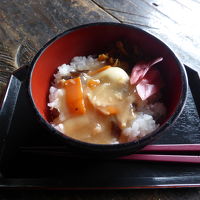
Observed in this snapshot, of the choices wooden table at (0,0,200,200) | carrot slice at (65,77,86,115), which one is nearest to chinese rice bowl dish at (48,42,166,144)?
carrot slice at (65,77,86,115)

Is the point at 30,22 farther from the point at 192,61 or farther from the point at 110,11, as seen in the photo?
the point at 192,61

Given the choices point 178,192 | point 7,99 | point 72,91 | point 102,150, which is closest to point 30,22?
point 7,99

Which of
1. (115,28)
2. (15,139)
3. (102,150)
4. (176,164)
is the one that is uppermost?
(115,28)

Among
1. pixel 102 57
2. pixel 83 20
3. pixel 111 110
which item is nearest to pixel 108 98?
pixel 111 110

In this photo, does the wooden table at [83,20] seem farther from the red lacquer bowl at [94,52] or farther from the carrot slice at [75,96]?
the carrot slice at [75,96]

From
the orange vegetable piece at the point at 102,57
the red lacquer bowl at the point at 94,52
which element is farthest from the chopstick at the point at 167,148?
the orange vegetable piece at the point at 102,57

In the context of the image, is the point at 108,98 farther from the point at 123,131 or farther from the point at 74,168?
the point at 74,168

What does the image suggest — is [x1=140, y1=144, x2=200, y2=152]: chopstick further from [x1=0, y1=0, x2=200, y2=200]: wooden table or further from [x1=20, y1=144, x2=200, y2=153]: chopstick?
[x1=0, y1=0, x2=200, y2=200]: wooden table
